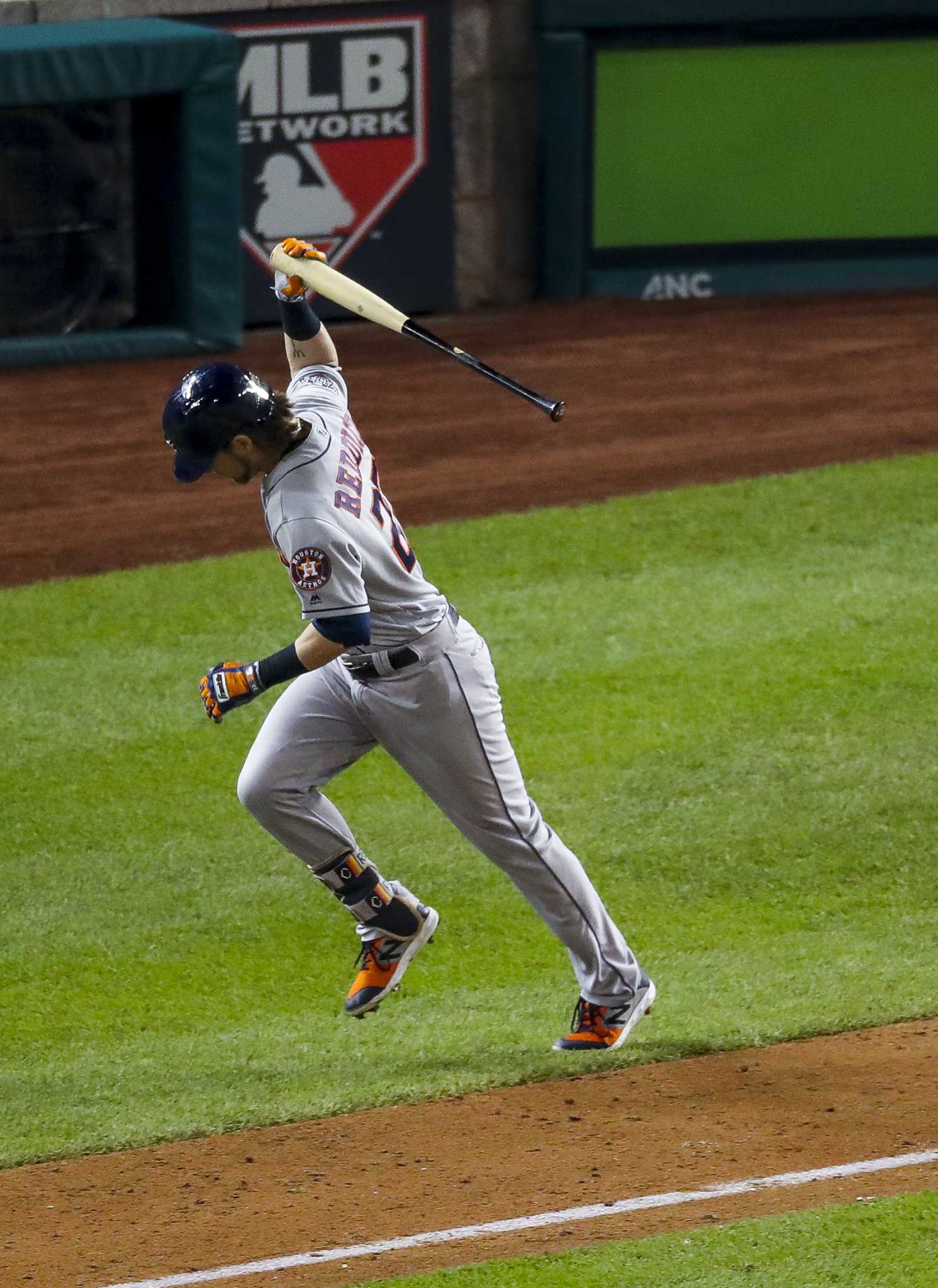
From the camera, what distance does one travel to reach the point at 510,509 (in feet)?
34.3

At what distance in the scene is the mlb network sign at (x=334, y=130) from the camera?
14.5 metres

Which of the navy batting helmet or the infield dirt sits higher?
the navy batting helmet

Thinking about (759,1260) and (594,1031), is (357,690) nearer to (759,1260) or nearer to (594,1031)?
(594,1031)

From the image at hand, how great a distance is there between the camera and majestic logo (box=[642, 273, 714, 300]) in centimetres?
1570

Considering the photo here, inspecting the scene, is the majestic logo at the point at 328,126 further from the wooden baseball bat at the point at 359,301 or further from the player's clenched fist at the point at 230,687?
the player's clenched fist at the point at 230,687

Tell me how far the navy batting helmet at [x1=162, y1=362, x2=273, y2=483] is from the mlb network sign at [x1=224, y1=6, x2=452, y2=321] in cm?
1049

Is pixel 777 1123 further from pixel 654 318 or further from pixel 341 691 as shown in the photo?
pixel 654 318

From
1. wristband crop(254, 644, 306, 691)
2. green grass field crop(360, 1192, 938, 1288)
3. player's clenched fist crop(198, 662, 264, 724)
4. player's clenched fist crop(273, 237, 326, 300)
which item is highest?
player's clenched fist crop(273, 237, 326, 300)

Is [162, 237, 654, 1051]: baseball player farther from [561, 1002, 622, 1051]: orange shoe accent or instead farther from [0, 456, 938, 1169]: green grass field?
[0, 456, 938, 1169]: green grass field

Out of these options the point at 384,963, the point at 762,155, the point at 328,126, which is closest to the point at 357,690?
the point at 384,963

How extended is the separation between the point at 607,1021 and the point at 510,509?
19.2ft

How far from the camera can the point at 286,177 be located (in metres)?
14.7

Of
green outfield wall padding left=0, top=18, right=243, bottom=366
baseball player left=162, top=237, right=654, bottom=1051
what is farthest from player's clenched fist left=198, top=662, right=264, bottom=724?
green outfield wall padding left=0, top=18, right=243, bottom=366

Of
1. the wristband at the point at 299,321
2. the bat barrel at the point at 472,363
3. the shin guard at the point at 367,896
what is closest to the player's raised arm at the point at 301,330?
the wristband at the point at 299,321
